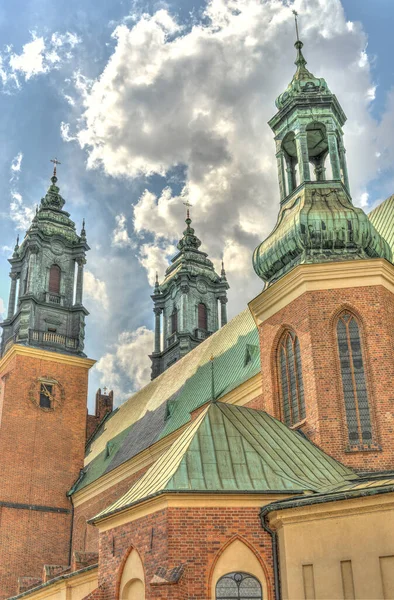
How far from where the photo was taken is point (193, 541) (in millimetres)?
14234

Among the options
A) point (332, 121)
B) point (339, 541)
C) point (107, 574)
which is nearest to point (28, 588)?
point (107, 574)

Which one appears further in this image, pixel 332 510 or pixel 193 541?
pixel 193 541

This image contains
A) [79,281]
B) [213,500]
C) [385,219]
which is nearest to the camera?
[213,500]

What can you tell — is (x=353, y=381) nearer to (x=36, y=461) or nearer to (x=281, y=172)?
(x=281, y=172)

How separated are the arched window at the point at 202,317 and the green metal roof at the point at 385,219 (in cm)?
2167

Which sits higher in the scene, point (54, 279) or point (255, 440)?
point (54, 279)

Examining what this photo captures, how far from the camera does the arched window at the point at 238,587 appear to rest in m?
14.0

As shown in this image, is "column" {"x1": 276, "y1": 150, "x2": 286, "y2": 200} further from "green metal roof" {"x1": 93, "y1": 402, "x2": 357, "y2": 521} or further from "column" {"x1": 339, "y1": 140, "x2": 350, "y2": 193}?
"green metal roof" {"x1": 93, "y1": 402, "x2": 357, "y2": 521}

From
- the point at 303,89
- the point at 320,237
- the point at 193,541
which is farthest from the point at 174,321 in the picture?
the point at 193,541

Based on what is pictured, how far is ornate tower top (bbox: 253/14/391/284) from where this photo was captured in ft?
66.4

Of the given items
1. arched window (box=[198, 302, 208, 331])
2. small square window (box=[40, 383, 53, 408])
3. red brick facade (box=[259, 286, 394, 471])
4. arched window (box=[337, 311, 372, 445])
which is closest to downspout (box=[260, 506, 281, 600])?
red brick facade (box=[259, 286, 394, 471])

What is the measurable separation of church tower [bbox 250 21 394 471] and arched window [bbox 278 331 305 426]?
0.03 metres

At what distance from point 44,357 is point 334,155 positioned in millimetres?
19232

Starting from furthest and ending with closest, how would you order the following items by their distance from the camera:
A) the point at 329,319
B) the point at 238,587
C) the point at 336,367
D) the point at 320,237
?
the point at 320,237
the point at 329,319
the point at 336,367
the point at 238,587
